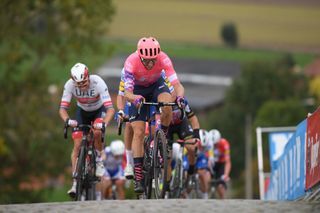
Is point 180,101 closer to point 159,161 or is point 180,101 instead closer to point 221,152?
point 159,161

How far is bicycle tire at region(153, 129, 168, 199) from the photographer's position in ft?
49.1

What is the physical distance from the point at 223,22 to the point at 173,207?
436 ft

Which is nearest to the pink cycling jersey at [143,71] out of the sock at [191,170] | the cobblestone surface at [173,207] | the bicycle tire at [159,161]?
the bicycle tire at [159,161]

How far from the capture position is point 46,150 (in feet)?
180

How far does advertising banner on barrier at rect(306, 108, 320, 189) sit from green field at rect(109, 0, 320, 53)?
119m

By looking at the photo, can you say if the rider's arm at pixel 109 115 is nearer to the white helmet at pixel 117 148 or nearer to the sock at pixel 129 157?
the sock at pixel 129 157

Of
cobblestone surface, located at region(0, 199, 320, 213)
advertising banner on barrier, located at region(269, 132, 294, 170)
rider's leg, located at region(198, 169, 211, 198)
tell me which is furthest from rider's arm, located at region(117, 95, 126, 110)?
advertising banner on barrier, located at region(269, 132, 294, 170)

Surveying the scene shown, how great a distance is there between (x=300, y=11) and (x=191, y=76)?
19.7m

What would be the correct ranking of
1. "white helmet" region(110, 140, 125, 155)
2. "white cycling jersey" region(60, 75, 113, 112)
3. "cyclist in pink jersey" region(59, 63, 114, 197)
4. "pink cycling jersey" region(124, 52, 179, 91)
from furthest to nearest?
"white helmet" region(110, 140, 125, 155), "white cycling jersey" region(60, 75, 113, 112), "cyclist in pink jersey" region(59, 63, 114, 197), "pink cycling jersey" region(124, 52, 179, 91)

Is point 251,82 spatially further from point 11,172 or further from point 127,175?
point 127,175

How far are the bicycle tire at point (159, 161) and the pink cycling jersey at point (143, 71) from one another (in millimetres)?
781

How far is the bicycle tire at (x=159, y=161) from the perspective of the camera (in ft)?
49.1

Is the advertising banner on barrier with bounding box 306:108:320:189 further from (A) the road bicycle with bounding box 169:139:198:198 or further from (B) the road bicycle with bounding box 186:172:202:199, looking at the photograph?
(B) the road bicycle with bounding box 186:172:202:199

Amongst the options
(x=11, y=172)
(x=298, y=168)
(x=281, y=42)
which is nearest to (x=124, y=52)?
(x=281, y=42)
